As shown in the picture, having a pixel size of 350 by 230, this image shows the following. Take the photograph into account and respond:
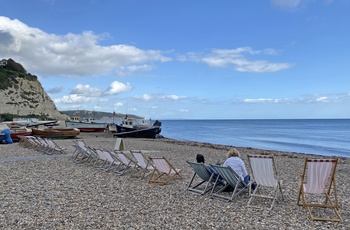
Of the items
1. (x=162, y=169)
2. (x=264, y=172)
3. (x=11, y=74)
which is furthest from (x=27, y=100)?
(x=264, y=172)

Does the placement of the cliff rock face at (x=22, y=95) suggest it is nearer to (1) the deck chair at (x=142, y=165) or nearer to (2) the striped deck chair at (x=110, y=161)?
(2) the striped deck chair at (x=110, y=161)

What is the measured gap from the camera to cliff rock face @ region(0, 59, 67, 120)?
2373 inches

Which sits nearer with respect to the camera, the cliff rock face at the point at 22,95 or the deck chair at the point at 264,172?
the deck chair at the point at 264,172

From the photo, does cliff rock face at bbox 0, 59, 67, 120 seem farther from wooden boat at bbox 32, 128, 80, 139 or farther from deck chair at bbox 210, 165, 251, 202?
deck chair at bbox 210, 165, 251, 202

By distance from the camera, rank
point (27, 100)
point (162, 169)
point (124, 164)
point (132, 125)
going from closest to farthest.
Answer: point (162, 169)
point (124, 164)
point (132, 125)
point (27, 100)

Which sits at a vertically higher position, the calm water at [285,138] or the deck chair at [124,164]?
the deck chair at [124,164]

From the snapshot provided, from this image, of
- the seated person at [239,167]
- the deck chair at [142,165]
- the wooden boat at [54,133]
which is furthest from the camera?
the wooden boat at [54,133]

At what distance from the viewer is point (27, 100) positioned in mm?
63875

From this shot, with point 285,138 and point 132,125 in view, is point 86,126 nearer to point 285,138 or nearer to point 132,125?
point 132,125

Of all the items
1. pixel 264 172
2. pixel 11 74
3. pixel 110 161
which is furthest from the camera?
pixel 11 74

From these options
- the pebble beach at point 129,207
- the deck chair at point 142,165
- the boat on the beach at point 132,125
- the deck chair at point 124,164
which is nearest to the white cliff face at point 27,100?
the boat on the beach at point 132,125

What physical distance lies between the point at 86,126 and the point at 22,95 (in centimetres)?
2529

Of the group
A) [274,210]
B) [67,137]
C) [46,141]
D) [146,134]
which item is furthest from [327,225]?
[146,134]

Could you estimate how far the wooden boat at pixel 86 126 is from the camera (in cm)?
4397
